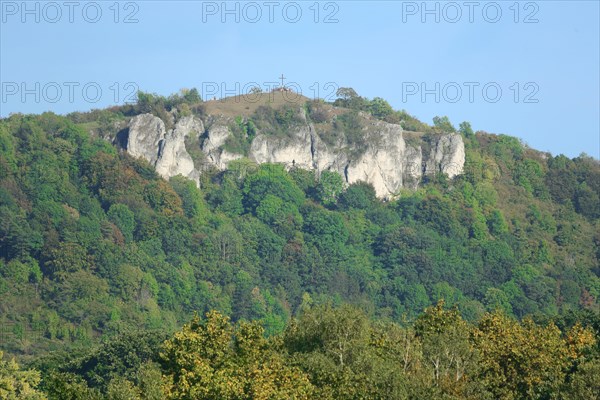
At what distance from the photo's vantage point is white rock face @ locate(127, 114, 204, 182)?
166 metres

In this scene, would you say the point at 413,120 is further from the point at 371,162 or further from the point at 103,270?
the point at 103,270

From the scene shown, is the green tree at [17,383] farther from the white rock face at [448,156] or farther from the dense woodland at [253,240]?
the white rock face at [448,156]

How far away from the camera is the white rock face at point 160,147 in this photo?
545 feet

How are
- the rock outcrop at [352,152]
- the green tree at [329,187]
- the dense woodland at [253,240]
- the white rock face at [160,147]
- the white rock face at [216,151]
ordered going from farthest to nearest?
the rock outcrop at [352,152]
the white rock face at [216,151]
the green tree at [329,187]
the white rock face at [160,147]
the dense woodland at [253,240]

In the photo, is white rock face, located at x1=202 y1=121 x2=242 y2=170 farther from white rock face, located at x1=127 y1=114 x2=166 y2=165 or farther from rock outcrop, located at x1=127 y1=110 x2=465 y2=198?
white rock face, located at x1=127 y1=114 x2=166 y2=165

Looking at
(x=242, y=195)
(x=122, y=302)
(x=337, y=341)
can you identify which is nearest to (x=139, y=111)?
(x=242, y=195)

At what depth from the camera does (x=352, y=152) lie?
177 meters

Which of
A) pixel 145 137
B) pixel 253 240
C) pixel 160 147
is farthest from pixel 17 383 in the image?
pixel 160 147

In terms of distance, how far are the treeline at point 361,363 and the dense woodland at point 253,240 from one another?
76.3ft

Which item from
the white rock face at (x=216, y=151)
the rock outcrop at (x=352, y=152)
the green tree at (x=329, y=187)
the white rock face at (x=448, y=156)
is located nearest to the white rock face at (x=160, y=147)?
the rock outcrop at (x=352, y=152)

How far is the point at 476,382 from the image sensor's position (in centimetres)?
6519

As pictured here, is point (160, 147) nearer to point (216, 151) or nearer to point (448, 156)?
point (216, 151)

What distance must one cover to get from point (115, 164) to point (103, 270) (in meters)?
19.2

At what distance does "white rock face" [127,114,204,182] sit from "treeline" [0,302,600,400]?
290 ft
